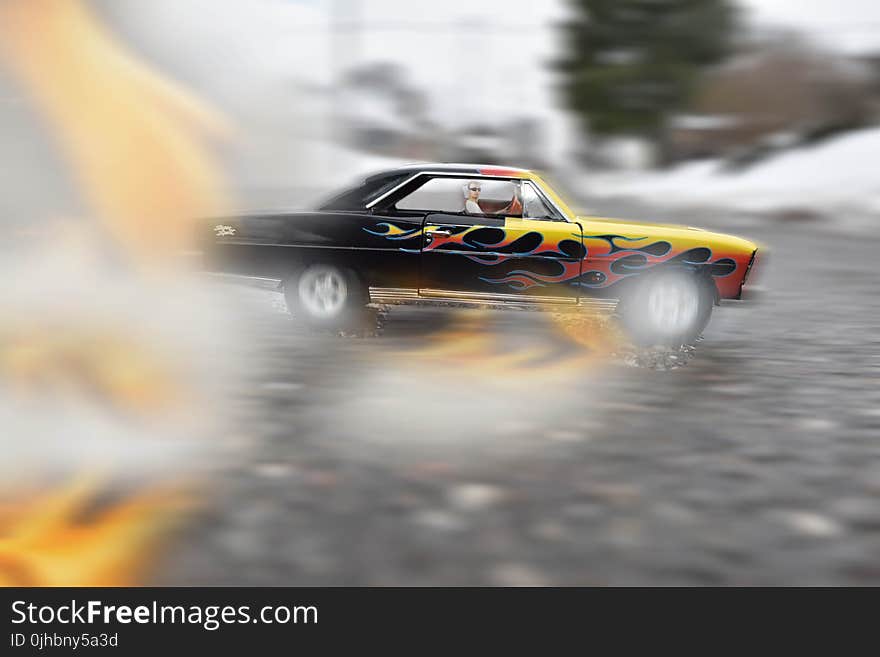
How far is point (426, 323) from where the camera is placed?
9.61 meters

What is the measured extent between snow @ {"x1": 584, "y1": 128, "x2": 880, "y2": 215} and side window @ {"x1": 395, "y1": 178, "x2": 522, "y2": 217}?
21536 millimetres

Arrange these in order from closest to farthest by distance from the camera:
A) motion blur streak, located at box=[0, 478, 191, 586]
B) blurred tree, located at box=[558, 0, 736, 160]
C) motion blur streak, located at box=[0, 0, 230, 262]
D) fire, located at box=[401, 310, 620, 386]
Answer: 1. motion blur streak, located at box=[0, 478, 191, 586]
2. fire, located at box=[401, 310, 620, 386]
3. motion blur streak, located at box=[0, 0, 230, 262]
4. blurred tree, located at box=[558, 0, 736, 160]

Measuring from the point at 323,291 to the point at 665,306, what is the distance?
8.26 feet

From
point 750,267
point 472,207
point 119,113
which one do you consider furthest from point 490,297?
point 119,113

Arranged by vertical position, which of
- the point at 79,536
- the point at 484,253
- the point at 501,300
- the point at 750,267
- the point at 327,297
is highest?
the point at 484,253

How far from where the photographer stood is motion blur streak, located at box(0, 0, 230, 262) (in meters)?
11.9

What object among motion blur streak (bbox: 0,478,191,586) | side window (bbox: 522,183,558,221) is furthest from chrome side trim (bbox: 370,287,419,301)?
motion blur streak (bbox: 0,478,191,586)

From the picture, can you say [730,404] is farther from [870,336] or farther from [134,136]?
[134,136]

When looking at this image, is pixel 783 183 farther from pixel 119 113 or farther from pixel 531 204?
pixel 531 204

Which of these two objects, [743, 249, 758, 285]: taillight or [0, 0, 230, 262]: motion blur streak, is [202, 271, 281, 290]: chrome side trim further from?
[743, 249, 758, 285]: taillight

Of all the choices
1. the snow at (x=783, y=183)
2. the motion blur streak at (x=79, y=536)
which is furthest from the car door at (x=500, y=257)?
the snow at (x=783, y=183)

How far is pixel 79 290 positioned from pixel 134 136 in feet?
10.7

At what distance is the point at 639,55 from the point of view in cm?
4547

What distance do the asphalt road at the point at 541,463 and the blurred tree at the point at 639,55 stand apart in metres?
37.2
